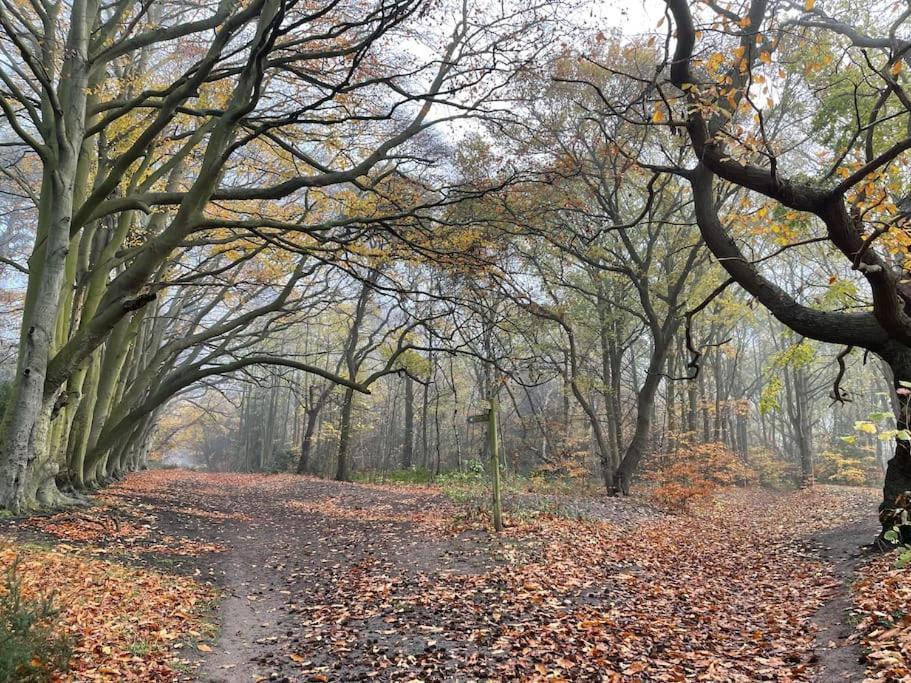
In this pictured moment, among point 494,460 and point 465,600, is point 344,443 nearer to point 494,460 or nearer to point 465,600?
point 494,460

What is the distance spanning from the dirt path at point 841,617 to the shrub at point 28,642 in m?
4.72

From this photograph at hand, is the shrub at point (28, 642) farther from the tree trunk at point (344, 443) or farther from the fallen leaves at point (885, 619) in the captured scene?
the tree trunk at point (344, 443)

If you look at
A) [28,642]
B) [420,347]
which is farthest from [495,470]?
[28,642]

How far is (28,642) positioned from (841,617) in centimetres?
584

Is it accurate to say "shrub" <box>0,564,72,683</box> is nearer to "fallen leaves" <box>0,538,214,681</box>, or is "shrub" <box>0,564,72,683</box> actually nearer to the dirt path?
"fallen leaves" <box>0,538,214,681</box>

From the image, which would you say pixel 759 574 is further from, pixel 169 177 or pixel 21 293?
pixel 21 293

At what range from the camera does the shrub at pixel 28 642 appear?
2.96 metres

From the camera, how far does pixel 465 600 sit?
5.58 meters

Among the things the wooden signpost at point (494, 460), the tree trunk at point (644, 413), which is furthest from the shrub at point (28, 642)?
the tree trunk at point (644, 413)

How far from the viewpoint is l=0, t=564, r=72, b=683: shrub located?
9.72 ft

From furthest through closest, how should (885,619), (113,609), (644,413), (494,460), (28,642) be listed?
(644,413), (494,460), (113,609), (885,619), (28,642)

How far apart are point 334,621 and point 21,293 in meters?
22.6

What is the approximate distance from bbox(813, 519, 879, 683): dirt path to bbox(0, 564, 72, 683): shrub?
4.72 m

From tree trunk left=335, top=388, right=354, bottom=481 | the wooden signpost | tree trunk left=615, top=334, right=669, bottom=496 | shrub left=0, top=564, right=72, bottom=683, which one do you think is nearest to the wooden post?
the wooden signpost
